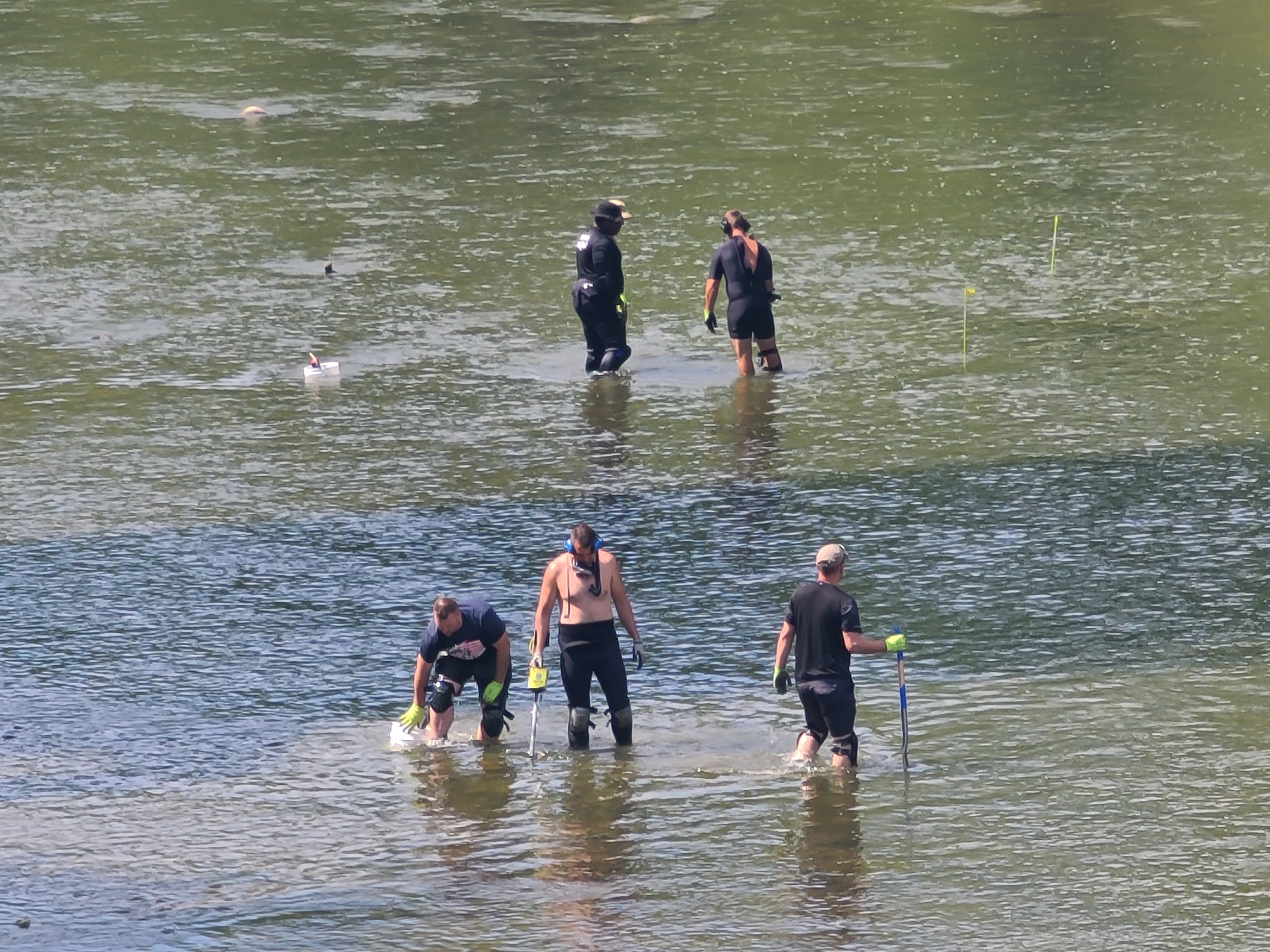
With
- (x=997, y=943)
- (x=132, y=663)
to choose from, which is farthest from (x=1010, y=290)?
(x=997, y=943)

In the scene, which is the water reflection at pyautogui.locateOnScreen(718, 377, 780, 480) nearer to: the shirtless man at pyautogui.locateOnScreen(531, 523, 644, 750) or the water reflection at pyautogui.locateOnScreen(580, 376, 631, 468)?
the water reflection at pyautogui.locateOnScreen(580, 376, 631, 468)

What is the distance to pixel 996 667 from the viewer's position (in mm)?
14375

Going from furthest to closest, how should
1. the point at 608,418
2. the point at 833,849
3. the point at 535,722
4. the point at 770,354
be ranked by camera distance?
the point at 770,354 → the point at 608,418 → the point at 535,722 → the point at 833,849

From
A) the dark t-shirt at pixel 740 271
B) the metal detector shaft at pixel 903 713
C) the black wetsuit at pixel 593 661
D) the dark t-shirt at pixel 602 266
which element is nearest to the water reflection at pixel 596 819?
the black wetsuit at pixel 593 661

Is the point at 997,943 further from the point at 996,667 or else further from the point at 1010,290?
the point at 1010,290

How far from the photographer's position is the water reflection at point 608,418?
19188mm

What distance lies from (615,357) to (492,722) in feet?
27.6

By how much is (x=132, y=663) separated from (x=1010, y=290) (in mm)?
12502

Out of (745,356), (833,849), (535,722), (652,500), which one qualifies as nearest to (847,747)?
(833,849)

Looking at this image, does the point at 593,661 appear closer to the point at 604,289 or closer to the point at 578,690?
the point at 578,690

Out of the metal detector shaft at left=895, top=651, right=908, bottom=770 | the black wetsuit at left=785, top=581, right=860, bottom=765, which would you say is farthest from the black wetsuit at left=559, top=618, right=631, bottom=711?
the metal detector shaft at left=895, top=651, right=908, bottom=770

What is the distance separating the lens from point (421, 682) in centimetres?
1344

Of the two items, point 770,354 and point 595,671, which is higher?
point 770,354

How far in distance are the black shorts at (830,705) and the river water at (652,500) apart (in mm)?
342
